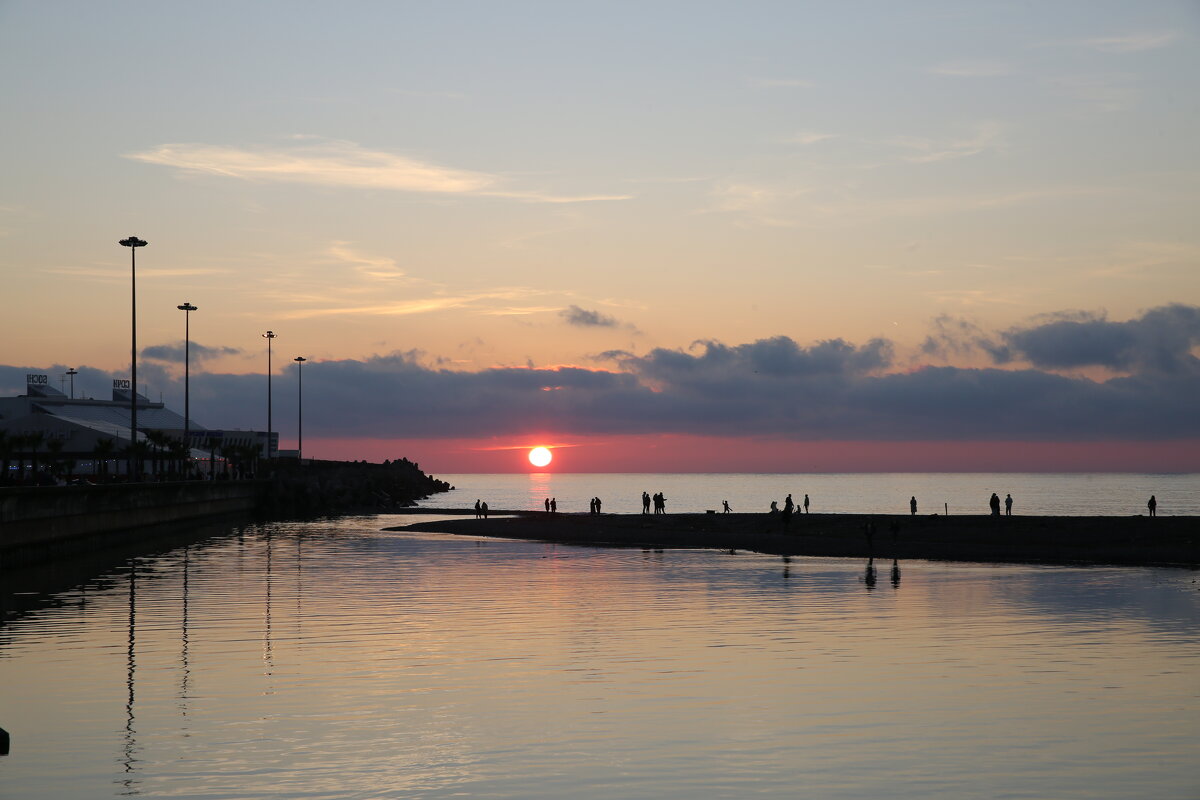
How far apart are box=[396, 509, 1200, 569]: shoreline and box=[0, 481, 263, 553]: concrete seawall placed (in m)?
18.7

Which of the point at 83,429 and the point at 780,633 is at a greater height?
the point at 83,429

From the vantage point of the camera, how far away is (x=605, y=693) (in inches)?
1013

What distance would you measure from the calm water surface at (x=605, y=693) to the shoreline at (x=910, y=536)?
648 inches

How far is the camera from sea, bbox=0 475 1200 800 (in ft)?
62.1

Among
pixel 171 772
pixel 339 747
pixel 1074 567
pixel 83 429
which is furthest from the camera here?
pixel 83 429

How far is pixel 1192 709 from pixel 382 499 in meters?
135

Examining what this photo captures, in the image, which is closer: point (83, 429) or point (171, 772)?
point (171, 772)

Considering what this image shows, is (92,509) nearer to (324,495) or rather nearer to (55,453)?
(55,453)

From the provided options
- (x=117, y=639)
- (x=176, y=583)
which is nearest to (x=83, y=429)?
(x=176, y=583)

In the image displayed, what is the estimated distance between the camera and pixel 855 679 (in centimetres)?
2727

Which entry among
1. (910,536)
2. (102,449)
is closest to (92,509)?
(102,449)

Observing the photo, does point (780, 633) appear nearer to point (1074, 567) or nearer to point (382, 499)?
point (1074, 567)

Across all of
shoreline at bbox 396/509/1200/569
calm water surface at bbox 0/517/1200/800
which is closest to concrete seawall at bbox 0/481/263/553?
calm water surface at bbox 0/517/1200/800

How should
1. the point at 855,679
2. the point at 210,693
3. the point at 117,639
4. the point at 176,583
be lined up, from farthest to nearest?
the point at 176,583 → the point at 117,639 → the point at 855,679 → the point at 210,693
